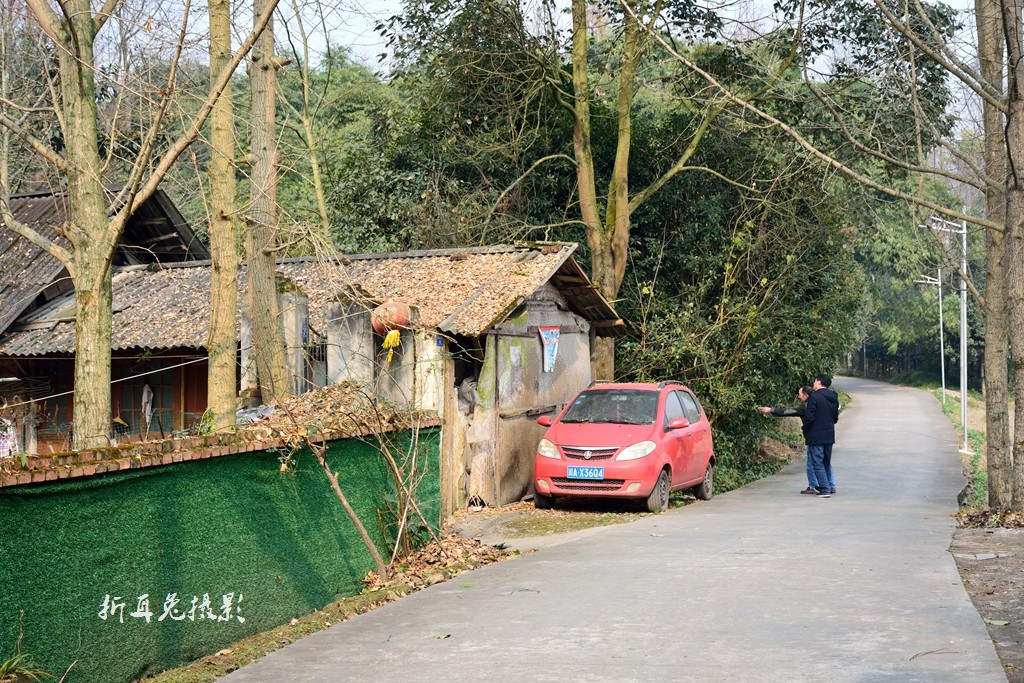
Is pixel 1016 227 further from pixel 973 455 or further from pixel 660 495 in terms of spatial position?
pixel 973 455

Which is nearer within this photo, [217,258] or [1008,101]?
[217,258]

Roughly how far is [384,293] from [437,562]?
6.41 meters

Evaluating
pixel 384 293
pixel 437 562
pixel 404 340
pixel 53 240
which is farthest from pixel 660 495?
pixel 53 240

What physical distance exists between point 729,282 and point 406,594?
51.2 feet

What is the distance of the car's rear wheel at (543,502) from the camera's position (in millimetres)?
15469

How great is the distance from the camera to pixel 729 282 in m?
23.9

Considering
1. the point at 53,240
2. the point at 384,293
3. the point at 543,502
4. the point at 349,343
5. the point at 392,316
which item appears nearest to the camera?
the point at 392,316

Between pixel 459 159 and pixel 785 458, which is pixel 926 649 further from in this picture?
pixel 785 458

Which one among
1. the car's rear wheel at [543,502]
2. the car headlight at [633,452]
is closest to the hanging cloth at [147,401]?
the car's rear wheel at [543,502]

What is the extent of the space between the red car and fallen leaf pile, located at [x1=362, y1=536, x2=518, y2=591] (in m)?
2.89

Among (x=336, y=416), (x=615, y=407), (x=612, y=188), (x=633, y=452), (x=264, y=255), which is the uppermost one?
(x=612, y=188)

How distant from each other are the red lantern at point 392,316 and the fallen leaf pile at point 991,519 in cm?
789

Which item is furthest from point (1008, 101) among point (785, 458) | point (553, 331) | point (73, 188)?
point (785, 458)

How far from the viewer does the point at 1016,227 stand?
13.4 metres
